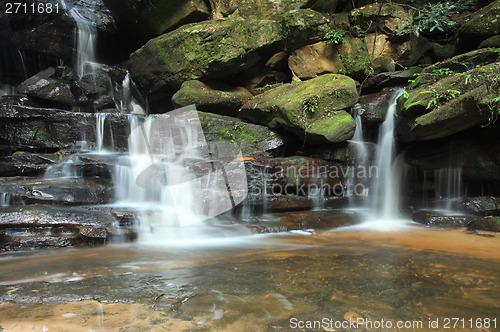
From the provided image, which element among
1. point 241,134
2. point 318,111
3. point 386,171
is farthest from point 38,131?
point 386,171

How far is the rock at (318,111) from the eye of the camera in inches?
264

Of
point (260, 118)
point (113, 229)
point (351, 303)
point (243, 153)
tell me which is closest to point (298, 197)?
point (243, 153)

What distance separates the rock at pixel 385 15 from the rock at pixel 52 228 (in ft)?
28.8

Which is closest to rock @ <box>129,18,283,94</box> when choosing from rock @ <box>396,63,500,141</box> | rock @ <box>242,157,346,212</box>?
rock @ <box>242,157,346,212</box>

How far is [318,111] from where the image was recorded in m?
6.94

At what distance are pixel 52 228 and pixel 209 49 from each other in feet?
20.0

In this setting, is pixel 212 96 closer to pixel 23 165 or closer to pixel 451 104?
pixel 23 165

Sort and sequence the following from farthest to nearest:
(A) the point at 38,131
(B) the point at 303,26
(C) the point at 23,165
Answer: (B) the point at 303,26 → (A) the point at 38,131 → (C) the point at 23,165

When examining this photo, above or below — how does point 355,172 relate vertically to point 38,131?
below

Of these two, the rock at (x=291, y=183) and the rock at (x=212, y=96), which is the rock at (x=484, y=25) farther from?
the rock at (x=212, y=96)

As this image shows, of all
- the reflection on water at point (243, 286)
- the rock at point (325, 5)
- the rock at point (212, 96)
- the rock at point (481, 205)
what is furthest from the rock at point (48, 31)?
the rock at point (481, 205)

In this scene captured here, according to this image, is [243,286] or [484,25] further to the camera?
[484,25]

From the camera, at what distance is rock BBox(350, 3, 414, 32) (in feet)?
28.7

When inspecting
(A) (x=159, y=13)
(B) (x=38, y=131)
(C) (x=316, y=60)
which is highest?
(A) (x=159, y=13)
